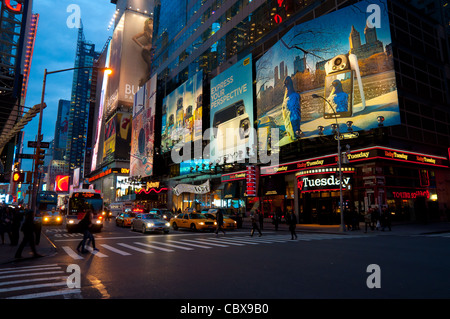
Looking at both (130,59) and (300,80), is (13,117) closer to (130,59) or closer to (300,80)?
(300,80)

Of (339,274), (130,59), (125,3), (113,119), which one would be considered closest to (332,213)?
(339,274)

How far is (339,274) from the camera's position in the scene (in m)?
7.33

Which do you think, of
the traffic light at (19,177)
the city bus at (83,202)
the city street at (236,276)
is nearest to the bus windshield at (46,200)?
the city bus at (83,202)

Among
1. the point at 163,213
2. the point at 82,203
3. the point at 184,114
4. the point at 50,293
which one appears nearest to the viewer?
the point at 50,293

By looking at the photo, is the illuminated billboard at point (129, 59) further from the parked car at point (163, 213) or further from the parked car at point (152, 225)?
the parked car at point (152, 225)

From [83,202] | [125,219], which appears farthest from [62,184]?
[125,219]

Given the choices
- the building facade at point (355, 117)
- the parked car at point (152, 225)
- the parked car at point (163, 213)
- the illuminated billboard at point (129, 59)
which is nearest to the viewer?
the parked car at point (152, 225)

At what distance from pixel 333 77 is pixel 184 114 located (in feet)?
107

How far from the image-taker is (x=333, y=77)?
3052 cm

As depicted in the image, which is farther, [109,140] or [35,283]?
[109,140]

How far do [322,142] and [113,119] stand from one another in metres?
88.6

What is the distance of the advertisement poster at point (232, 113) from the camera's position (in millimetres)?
41938

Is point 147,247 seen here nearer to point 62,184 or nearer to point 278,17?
point 278,17

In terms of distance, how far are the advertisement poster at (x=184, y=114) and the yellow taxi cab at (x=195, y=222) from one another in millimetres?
26749
